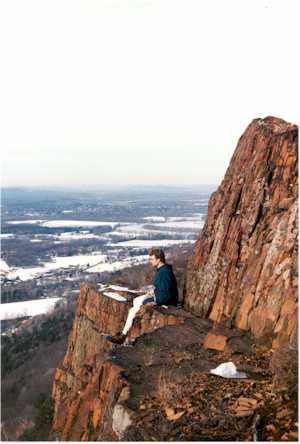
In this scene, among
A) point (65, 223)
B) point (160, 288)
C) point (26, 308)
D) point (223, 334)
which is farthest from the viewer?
point (65, 223)

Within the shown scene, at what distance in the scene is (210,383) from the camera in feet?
27.5

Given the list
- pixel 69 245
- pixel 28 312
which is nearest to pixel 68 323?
pixel 28 312

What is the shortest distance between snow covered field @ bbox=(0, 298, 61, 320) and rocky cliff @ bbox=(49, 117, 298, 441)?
6280 cm

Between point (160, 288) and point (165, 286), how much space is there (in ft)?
0.64

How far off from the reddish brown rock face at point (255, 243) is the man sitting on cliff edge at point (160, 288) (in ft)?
2.51

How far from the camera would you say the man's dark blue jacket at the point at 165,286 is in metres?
13.2

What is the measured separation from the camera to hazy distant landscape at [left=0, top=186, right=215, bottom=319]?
298ft

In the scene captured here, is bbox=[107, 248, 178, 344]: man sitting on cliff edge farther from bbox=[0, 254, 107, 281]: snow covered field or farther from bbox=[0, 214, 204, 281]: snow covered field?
bbox=[0, 254, 107, 281]: snow covered field

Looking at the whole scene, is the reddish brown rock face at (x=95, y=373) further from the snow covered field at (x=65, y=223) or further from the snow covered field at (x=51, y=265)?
the snow covered field at (x=65, y=223)

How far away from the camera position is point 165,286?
1366cm

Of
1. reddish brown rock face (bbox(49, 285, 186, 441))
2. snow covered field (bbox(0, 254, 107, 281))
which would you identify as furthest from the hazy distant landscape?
reddish brown rock face (bbox(49, 285, 186, 441))

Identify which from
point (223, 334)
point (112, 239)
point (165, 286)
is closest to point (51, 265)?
point (112, 239)

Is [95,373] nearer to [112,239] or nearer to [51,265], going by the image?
[51,265]

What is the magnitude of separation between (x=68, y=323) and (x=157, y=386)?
202 feet
